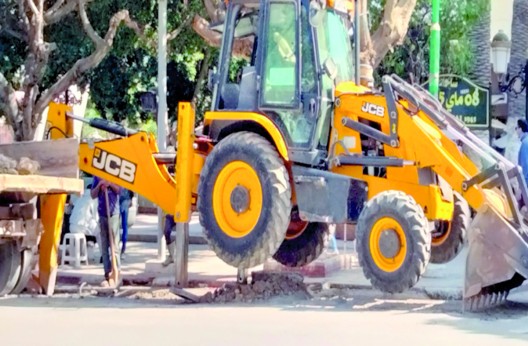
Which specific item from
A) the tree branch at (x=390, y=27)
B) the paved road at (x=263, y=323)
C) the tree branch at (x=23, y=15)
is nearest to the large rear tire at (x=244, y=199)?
the paved road at (x=263, y=323)

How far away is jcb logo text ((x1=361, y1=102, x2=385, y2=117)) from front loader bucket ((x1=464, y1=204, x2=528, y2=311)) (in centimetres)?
163

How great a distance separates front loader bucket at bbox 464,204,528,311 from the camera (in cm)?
1017

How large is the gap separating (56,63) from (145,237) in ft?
14.2

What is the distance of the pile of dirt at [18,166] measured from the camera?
447 inches

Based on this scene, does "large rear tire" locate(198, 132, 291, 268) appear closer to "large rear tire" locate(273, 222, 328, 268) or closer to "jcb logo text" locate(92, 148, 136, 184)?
"jcb logo text" locate(92, 148, 136, 184)

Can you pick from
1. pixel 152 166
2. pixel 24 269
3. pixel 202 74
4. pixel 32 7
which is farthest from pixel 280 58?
pixel 202 74

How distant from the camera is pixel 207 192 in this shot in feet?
38.9

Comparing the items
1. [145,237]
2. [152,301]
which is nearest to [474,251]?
[152,301]

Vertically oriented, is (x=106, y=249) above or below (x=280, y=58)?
below

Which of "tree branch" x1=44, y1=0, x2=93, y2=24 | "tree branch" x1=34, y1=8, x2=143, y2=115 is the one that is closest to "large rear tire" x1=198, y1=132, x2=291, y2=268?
"tree branch" x1=34, y1=8, x2=143, y2=115

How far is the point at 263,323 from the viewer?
32.7 ft

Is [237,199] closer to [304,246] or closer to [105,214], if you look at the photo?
[304,246]

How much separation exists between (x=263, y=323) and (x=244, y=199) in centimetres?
195

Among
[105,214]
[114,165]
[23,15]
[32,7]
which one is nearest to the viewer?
[114,165]
